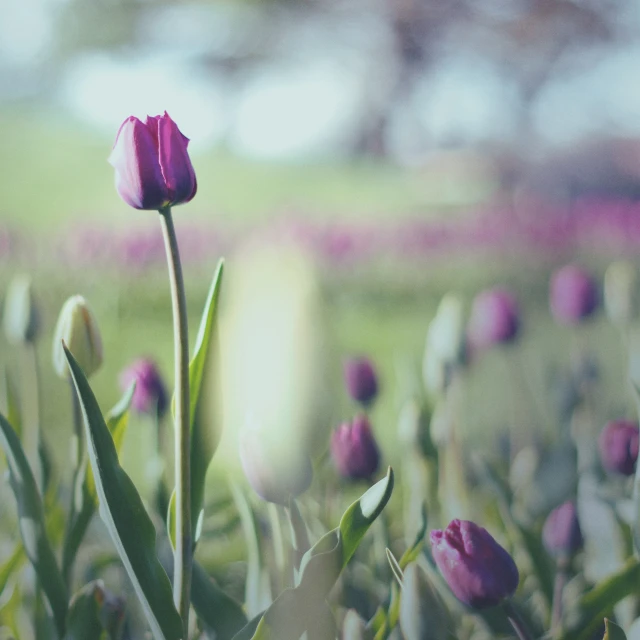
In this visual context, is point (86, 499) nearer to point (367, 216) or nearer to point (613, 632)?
point (613, 632)

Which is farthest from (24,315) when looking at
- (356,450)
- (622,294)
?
(622,294)

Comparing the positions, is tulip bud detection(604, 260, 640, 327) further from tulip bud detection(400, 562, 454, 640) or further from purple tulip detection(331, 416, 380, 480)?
tulip bud detection(400, 562, 454, 640)

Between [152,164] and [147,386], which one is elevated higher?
[152,164]

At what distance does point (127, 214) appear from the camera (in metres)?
2.16

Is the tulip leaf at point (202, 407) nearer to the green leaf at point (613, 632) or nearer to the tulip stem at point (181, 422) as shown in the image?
the tulip stem at point (181, 422)

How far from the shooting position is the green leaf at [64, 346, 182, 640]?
0.24 m

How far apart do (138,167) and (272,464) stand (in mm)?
105

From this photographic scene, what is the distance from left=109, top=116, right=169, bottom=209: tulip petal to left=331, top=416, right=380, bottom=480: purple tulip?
165 millimetres

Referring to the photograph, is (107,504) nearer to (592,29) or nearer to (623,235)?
(592,29)

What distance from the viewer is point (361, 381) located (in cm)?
50

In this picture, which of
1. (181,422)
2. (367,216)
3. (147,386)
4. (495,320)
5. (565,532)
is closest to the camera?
(181,422)

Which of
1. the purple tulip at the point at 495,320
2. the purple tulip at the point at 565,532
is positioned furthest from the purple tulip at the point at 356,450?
the purple tulip at the point at 495,320

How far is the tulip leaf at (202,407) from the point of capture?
0.26 m

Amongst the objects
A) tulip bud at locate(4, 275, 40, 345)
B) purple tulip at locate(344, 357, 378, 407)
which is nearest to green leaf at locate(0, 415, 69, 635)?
tulip bud at locate(4, 275, 40, 345)
